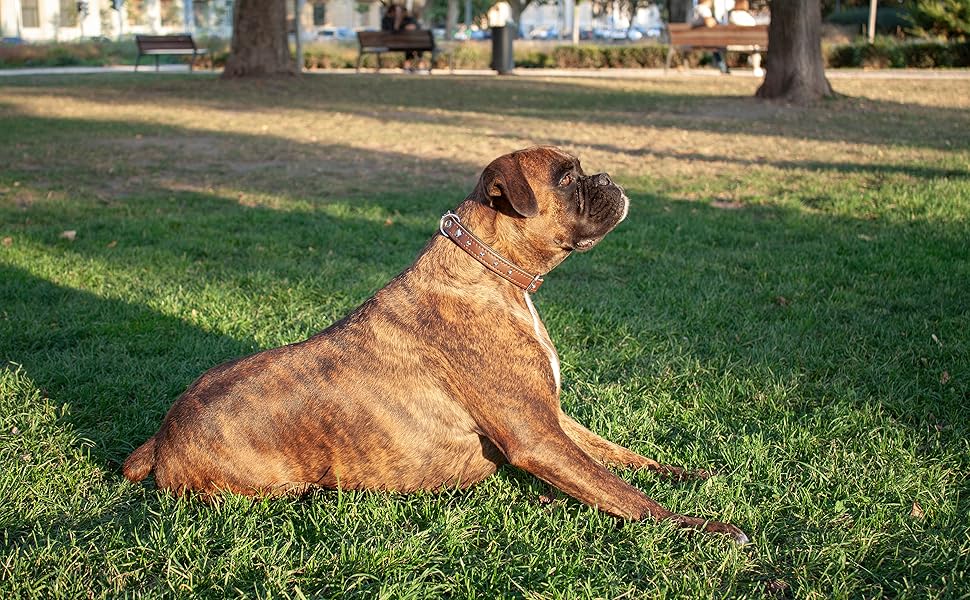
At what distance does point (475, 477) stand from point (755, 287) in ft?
11.8

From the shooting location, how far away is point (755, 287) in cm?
669

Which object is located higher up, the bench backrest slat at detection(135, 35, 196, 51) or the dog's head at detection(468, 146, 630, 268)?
the bench backrest slat at detection(135, 35, 196, 51)

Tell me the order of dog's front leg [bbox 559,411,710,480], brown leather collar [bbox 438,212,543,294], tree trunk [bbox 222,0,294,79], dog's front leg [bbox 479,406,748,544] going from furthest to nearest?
tree trunk [bbox 222,0,294,79] → dog's front leg [bbox 559,411,710,480] → brown leather collar [bbox 438,212,543,294] → dog's front leg [bbox 479,406,748,544]

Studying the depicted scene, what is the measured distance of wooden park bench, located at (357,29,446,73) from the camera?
3278cm

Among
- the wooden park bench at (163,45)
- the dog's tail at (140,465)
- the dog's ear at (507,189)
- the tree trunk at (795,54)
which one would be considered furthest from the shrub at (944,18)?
the dog's tail at (140,465)

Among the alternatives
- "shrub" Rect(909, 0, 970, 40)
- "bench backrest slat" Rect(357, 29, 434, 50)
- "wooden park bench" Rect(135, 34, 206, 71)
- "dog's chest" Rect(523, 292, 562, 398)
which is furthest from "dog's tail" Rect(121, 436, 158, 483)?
"shrub" Rect(909, 0, 970, 40)

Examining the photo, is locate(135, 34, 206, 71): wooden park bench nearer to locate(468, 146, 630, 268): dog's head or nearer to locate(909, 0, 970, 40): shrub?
locate(909, 0, 970, 40): shrub

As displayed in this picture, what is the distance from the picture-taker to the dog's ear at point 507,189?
3549 mm

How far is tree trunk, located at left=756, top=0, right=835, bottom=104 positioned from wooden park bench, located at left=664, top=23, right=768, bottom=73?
8.34 metres

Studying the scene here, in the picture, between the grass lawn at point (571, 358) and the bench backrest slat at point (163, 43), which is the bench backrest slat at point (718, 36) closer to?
the grass lawn at point (571, 358)

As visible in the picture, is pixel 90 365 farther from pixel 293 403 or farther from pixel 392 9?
pixel 392 9

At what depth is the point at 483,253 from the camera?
3684 millimetres

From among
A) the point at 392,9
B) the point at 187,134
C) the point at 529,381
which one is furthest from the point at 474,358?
the point at 392,9

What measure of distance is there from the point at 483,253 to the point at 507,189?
29 centimetres
